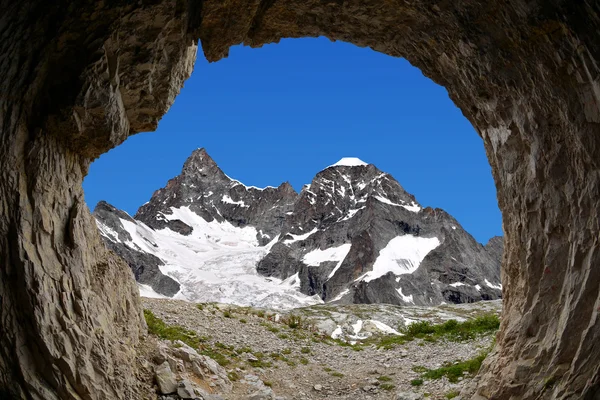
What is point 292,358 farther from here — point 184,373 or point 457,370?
point 184,373

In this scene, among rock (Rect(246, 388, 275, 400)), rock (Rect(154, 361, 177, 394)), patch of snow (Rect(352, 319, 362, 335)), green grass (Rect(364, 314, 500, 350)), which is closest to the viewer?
rock (Rect(154, 361, 177, 394))

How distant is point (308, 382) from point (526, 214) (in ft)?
48.2

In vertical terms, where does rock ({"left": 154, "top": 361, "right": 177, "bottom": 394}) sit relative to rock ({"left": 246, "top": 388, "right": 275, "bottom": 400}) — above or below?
above

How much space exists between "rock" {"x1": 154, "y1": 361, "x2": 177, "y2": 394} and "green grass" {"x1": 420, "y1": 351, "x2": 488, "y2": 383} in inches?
456

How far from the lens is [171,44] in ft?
47.3

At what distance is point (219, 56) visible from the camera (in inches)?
658

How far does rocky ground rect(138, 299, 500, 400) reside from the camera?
21297 millimetres

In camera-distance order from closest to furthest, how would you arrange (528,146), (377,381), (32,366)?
(32,366) → (528,146) → (377,381)

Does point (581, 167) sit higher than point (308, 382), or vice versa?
point (581, 167)

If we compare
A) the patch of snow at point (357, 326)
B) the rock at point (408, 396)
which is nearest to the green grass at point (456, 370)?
the rock at point (408, 396)

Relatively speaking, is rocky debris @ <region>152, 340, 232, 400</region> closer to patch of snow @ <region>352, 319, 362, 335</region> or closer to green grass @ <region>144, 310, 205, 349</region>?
green grass @ <region>144, 310, 205, 349</region>

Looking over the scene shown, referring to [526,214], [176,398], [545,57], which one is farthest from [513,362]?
[176,398]

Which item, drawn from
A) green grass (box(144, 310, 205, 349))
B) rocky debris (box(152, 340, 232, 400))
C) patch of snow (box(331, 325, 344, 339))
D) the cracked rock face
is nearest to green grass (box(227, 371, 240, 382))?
rocky debris (box(152, 340, 232, 400))

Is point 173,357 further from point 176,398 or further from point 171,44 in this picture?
point 171,44
